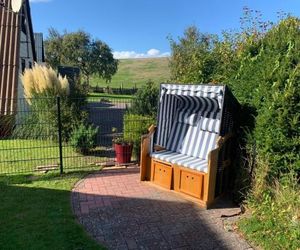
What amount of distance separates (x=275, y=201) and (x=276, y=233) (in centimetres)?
59

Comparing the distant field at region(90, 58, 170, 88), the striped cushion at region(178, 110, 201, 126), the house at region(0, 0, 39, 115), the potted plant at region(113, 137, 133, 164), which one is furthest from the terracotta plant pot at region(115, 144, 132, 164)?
the distant field at region(90, 58, 170, 88)

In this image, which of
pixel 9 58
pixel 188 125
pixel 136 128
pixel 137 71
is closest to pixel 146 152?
A: pixel 188 125

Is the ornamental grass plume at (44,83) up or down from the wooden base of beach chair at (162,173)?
up

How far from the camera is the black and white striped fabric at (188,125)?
521cm

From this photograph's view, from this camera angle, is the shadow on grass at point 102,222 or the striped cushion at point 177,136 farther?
the striped cushion at point 177,136

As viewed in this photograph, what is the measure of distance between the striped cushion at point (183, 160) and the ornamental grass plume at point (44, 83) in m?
4.82

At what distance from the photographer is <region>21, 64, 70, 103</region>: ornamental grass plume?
30.0ft

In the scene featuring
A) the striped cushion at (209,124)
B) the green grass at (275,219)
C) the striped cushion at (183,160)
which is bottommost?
the green grass at (275,219)

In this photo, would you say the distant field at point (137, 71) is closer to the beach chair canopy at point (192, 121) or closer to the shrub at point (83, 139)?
the shrub at point (83, 139)

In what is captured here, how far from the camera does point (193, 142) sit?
18.8ft

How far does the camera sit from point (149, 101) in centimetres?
808

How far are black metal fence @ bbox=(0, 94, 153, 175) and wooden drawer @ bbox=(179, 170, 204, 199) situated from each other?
233 cm

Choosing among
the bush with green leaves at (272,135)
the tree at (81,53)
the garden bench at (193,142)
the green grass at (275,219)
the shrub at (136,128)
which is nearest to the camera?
the green grass at (275,219)

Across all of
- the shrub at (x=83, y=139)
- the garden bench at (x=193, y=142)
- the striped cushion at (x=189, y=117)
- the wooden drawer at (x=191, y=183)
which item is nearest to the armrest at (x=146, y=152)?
the garden bench at (x=193, y=142)
